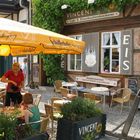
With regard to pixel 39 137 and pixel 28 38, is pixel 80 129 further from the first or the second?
pixel 28 38

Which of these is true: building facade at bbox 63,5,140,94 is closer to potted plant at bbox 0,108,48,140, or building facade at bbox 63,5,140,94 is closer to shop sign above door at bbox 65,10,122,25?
shop sign above door at bbox 65,10,122,25

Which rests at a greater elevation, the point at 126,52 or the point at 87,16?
the point at 87,16

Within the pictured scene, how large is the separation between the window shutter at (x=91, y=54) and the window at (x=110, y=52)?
280 mm

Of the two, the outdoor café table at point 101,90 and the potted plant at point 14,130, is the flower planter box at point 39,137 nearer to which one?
the potted plant at point 14,130

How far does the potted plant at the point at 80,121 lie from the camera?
638 cm

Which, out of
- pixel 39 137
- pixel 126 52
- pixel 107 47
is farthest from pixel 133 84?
pixel 39 137

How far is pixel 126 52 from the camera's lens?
488 inches

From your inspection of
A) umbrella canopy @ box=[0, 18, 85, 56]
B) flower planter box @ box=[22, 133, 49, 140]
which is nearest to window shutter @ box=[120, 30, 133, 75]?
umbrella canopy @ box=[0, 18, 85, 56]

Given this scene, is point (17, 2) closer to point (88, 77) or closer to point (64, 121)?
point (88, 77)

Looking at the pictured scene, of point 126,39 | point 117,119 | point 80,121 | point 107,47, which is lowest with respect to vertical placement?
point 117,119

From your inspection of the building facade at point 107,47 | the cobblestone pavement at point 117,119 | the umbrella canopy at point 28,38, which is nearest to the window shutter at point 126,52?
the building facade at point 107,47

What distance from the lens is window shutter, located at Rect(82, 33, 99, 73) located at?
13.8m

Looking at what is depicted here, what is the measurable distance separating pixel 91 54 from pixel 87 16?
63.5 inches

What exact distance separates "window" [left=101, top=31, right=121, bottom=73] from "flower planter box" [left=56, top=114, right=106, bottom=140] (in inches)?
246
